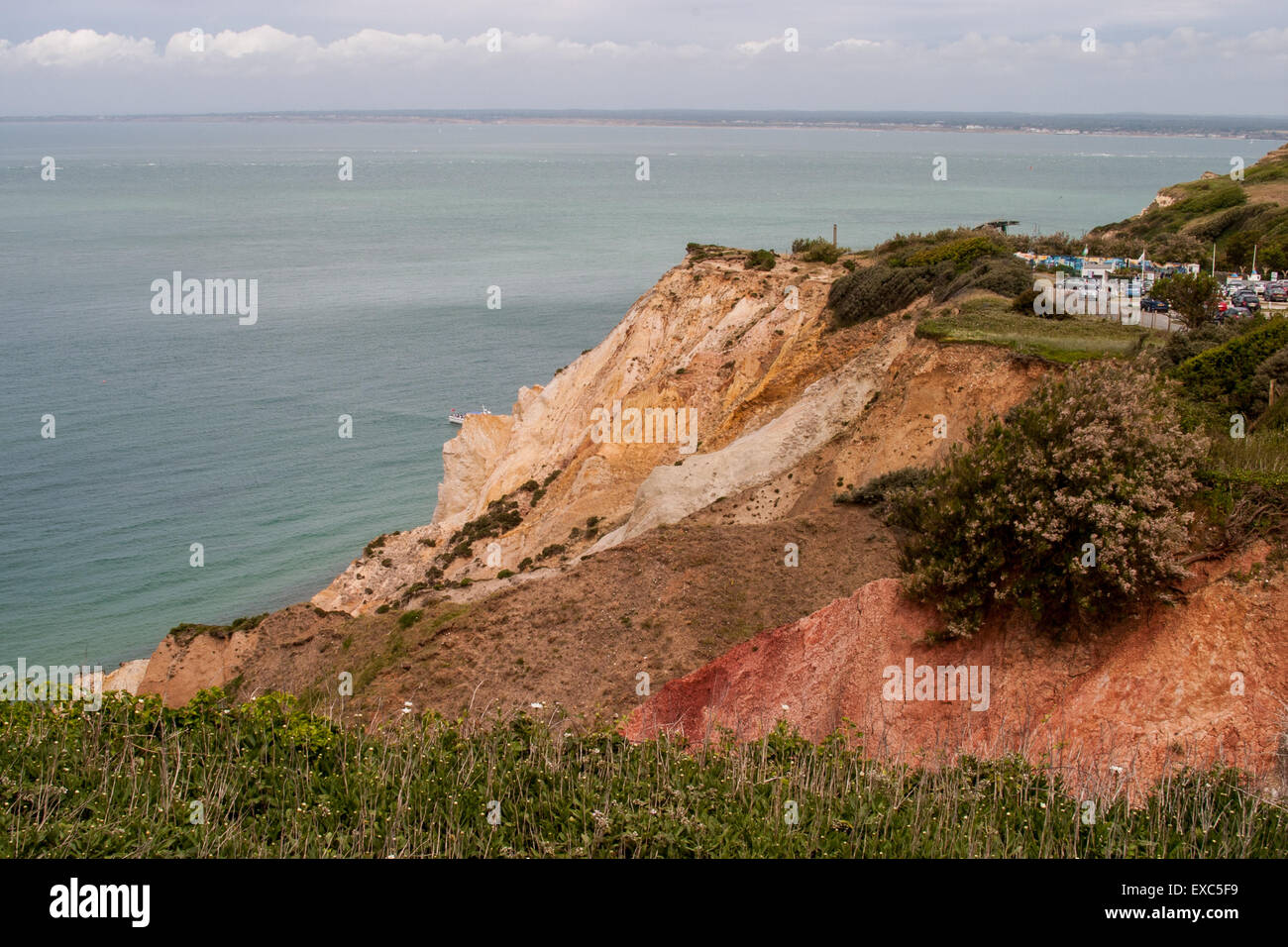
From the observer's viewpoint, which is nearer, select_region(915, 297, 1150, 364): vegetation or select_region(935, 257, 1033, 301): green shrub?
select_region(915, 297, 1150, 364): vegetation

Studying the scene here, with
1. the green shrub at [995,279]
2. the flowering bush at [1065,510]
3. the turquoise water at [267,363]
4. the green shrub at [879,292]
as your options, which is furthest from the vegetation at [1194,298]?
the turquoise water at [267,363]

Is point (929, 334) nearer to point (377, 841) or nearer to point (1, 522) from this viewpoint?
point (377, 841)

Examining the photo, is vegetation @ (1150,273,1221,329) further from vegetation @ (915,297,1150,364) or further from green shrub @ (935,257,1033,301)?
green shrub @ (935,257,1033,301)

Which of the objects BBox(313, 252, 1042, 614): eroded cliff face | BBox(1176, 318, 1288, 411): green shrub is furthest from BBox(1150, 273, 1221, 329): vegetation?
BBox(313, 252, 1042, 614): eroded cliff face

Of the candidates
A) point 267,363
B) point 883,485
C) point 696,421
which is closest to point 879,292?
point 696,421

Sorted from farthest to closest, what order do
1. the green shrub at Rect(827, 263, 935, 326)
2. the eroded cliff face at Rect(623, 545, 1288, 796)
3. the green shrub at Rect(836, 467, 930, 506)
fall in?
the green shrub at Rect(827, 263, 935, 326), the green shrub at Rect(836, 467, 930, 506), the eroded cliff face at Rect(623, 545, 1288, 796)

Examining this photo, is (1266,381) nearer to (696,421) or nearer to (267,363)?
(696,421)
